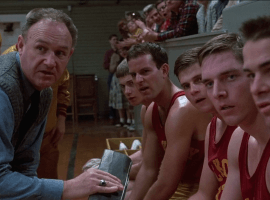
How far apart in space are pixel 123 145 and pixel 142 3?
321 inches

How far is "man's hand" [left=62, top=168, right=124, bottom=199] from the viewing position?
57.6 inches

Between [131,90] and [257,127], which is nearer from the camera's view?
[257,127]

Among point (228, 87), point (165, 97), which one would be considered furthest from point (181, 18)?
point (228, 87)

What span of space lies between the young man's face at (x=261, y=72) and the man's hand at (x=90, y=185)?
2.35 ft

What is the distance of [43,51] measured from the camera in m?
1.84

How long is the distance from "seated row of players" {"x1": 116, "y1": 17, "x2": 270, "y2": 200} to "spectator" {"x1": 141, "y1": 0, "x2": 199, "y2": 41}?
1481 mm

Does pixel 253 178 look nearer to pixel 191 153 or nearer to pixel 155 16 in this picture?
pixel 191 153

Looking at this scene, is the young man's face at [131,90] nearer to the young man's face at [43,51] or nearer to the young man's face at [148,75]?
the young man's face at [148,75]

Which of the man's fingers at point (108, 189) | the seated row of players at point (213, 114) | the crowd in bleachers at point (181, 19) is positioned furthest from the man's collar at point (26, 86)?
the crowd in bleachers at point (181, 19)

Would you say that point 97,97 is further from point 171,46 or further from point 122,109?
point 171,46

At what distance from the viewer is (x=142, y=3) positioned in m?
11.8

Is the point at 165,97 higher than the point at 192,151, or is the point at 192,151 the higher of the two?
the point at 165,97

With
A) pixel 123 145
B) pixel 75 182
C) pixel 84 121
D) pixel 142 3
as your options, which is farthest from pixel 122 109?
pixel 75 182

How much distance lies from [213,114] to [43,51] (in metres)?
1.23
